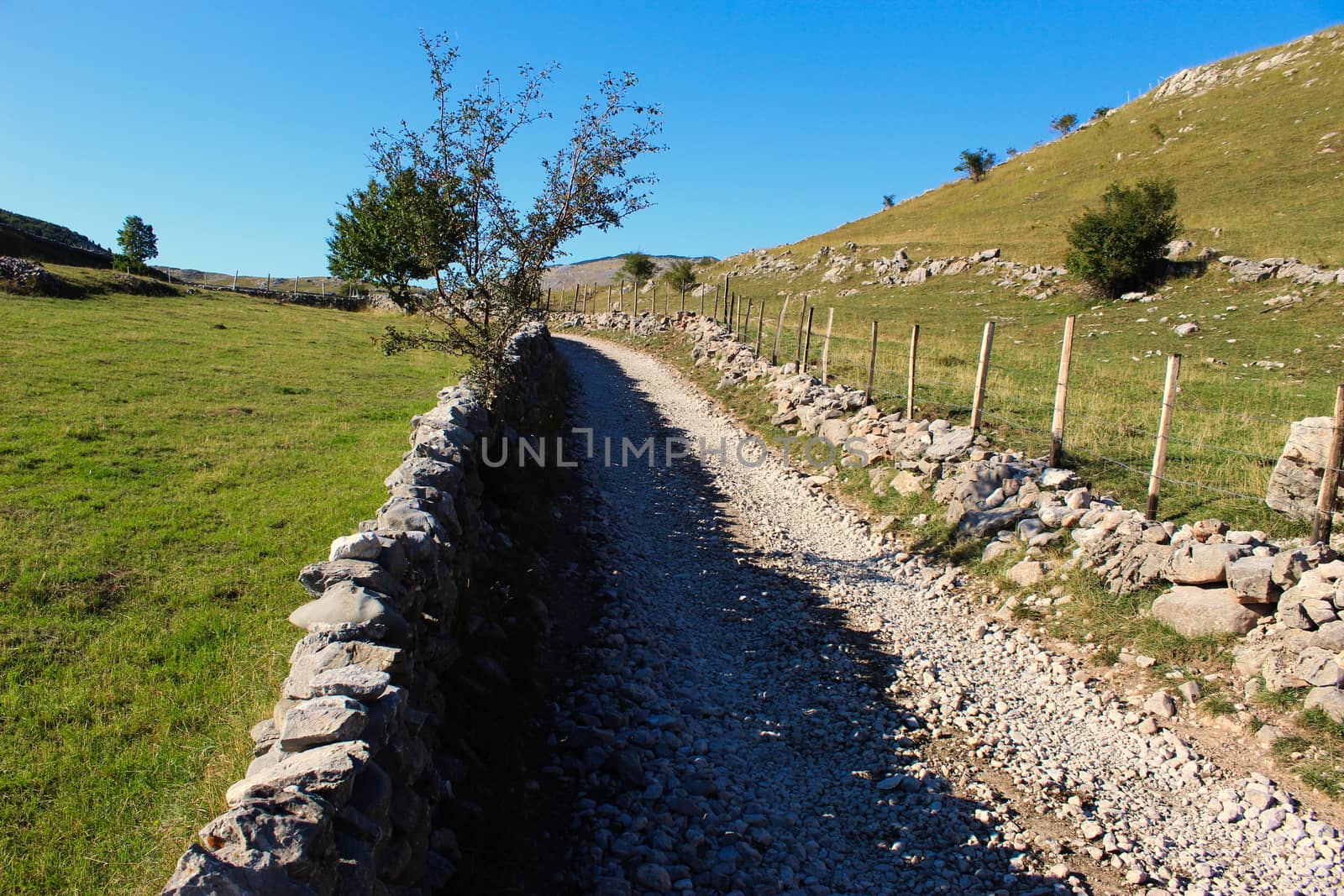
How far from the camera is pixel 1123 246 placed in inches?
1401

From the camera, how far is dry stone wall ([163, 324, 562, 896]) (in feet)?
8.77

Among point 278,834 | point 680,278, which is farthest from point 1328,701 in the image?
point 680,278

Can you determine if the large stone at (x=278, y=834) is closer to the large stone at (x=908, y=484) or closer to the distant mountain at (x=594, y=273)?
the large stone at (x=908, y=484)

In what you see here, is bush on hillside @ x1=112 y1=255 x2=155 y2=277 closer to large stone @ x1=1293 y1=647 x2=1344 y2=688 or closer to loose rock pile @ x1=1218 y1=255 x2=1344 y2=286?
large stone @ x1=1293 y1=647 x2=1344 y2=688

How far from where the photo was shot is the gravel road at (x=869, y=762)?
17.1ft

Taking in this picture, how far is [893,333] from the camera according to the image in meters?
33.1

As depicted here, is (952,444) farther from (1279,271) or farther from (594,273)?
(594,273)

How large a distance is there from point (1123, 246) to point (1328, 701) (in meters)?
35.4

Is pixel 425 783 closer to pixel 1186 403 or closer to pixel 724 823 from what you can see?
pixel 724 823

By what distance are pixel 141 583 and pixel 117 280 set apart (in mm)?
37393

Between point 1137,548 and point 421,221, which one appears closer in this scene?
point 1137,548

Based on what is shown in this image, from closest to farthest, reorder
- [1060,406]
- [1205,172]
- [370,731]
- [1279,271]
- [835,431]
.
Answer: [370,731] → [1060,406] → [835,431] → [1279,271] → [1205,172]

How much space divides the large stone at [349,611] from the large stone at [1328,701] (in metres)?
7.29

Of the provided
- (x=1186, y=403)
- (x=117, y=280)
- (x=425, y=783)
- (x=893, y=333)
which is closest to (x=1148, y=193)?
(x=893, y=333)
